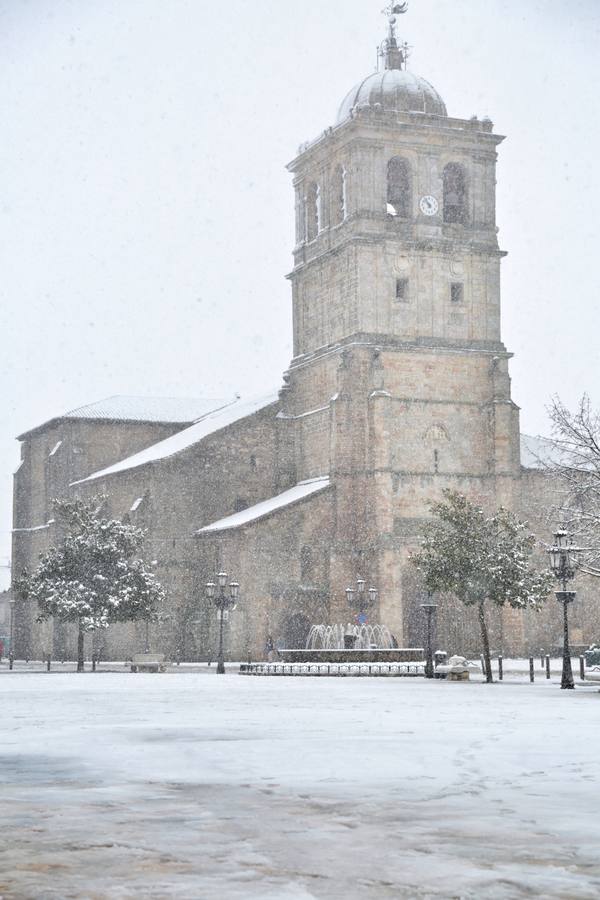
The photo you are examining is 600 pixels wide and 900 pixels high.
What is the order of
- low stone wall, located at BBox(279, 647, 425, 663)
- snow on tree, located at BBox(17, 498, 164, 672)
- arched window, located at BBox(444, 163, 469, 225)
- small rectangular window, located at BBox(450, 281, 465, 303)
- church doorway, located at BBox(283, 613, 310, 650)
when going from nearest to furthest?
low stone wall, located at BBox(279, 647, 425, 663)
snow on tree, located at BBox(17, 498, 164, 672)
church doorway, located at BBox(283, 613, 310, 650)
small rectangular window, located at BBox(450, 281, 465, 303)
arched window, located at BBox(444, 163, 469, 225)

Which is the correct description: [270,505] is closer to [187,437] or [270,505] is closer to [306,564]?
[306,564]

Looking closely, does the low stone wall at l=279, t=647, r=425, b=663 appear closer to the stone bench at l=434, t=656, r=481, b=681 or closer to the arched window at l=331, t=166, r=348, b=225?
the stone bench at l=434, t=656, r=481, b=681

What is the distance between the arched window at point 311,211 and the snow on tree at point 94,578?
1893 cm

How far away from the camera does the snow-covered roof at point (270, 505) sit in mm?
60781

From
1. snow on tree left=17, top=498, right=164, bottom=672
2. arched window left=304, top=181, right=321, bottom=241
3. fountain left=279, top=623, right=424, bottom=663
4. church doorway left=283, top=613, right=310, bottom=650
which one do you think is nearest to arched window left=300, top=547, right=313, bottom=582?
church doorway left=283, top=613, right=310, bottom=650

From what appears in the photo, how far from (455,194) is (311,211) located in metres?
6.66

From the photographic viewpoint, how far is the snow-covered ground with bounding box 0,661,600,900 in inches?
318

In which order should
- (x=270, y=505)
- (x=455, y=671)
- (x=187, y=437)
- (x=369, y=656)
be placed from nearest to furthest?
(x=455, y=671) → (x=369, y=656) → (x=270, y=505) → (x=187, y=437)

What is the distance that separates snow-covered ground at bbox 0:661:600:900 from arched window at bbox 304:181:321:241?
48.5 meters

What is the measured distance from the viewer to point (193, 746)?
16188 millimetres

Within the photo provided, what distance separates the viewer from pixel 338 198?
65.9 meters

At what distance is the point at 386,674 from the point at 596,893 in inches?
1356

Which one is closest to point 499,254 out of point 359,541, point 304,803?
point 359,541

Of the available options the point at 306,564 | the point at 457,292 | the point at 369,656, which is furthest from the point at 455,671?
the point at 457,292
